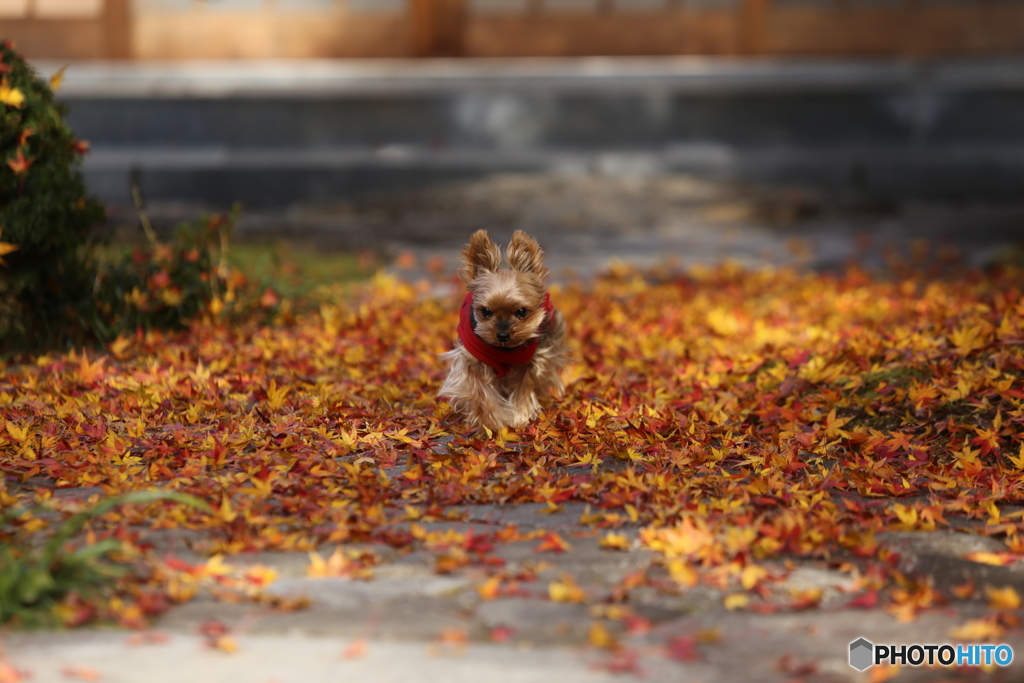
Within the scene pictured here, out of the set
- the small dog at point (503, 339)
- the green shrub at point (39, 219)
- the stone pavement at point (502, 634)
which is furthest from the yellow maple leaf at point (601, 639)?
the green shrub at point (39, 219)

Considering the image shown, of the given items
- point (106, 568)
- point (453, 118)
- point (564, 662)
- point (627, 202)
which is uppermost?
point (453, 118)

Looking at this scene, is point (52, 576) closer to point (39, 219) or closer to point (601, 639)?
point (601, 639)

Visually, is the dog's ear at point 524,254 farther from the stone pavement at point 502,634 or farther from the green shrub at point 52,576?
the green shrub at point 52,576

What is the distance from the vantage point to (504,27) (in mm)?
14102

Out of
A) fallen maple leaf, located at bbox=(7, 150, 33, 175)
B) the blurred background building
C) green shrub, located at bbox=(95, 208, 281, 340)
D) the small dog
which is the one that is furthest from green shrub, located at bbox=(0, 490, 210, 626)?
the blurred background building

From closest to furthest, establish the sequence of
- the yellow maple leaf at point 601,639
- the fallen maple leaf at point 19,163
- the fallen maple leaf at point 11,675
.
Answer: the fallen maple leaf at point 11,675 < the yellow maple leaf at point 601,639 < the fallen maple leaf at point 19,163

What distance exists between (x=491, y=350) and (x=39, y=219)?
3220mm

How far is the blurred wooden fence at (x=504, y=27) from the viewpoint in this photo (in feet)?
45.8

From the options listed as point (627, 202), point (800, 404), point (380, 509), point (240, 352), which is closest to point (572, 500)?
point (380, 509)

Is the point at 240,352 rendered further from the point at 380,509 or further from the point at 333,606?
the point at 333,606

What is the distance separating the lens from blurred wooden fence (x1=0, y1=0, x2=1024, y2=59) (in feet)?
45.8

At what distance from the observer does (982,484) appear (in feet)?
15.9

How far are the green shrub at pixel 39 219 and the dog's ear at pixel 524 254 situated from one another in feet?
10.4

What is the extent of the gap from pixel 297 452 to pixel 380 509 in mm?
896
